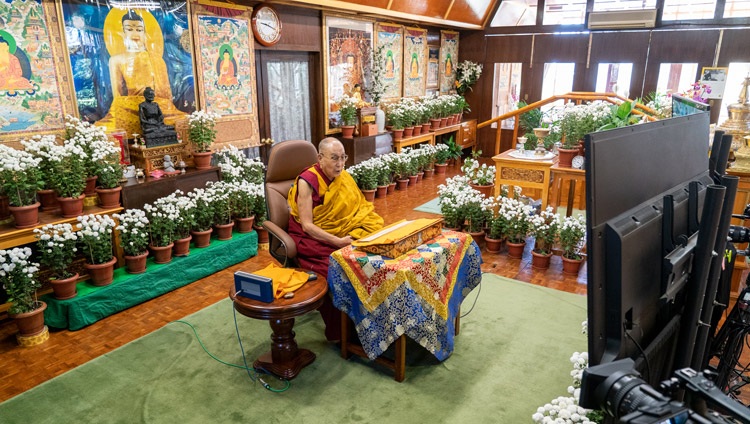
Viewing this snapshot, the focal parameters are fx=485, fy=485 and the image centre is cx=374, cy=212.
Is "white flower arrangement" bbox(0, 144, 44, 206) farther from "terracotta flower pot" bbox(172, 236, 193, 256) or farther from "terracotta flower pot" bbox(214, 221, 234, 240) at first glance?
"terracotta flower pot" bbox(214, 221, 234, 240)

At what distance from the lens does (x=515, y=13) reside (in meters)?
9.46

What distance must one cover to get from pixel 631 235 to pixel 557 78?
9484 millimetres

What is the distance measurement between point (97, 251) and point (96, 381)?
1.12 meters

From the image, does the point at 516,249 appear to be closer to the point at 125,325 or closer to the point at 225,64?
the point at 125,325

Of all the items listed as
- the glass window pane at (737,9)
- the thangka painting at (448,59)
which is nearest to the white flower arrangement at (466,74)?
the thangka painting at (448,59)

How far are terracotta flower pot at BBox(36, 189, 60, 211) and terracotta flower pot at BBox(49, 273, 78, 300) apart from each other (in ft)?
2.39

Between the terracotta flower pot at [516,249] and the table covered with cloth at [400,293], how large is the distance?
1933mm

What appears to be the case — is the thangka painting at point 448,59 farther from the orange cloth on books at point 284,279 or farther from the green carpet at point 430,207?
the orange cloth on books at point 284,279

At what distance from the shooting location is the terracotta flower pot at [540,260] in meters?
4.48

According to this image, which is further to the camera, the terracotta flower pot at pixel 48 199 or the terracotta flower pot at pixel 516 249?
Result: the terracotta flower pot at pixel 516 249

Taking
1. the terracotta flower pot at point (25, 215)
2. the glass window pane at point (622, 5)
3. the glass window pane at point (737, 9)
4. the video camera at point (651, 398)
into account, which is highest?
the glass window pane at point (622, 5)

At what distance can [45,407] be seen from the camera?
2611mm

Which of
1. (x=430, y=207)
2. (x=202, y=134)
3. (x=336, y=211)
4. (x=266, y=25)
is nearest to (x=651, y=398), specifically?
(x=336, y=211)

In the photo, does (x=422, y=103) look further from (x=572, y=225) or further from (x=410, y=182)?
(x=572, y=225)
